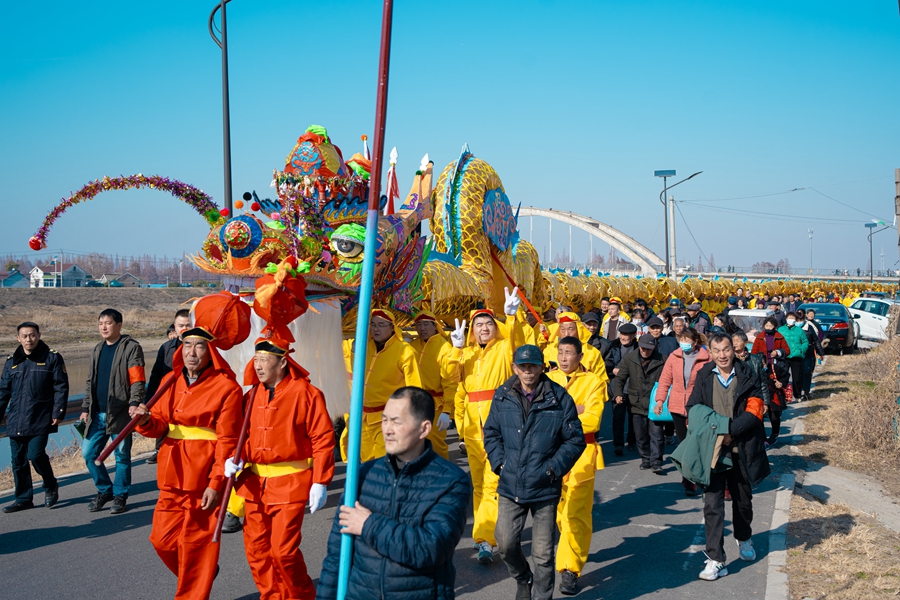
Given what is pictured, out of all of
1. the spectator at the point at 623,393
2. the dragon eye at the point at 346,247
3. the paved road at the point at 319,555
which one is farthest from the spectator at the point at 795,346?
the dragon eye at the point at 346,247

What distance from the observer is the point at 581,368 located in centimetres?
544

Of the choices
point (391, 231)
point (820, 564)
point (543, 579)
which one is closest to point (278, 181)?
point (391, 231)

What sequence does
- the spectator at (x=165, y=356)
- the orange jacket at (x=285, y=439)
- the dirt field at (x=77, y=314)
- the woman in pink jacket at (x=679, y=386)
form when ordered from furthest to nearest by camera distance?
the dirt field at (x=77, y=314)
the woman in pink jacket at (x=679, y=386)
the spectator at (x=165, y=356)
the orange jacket at (x=285, y=439)

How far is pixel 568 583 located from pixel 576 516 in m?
0.41

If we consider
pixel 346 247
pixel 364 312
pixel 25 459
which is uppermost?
pixel 346 247

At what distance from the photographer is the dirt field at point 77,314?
29.4 m

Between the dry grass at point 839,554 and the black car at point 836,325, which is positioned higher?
the black car at point 836,325

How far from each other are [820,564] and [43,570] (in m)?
5.25

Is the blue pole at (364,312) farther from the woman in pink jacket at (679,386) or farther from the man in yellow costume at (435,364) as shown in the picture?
the woman in pink jacket at (679,386)

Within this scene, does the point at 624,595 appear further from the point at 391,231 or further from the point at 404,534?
the point at 391,231

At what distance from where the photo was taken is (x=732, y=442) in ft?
16.3

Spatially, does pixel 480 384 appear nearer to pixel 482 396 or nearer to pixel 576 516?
pixel 482 396

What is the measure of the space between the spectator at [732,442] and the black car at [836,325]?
51.9ft

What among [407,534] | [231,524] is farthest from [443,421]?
[407,534]
